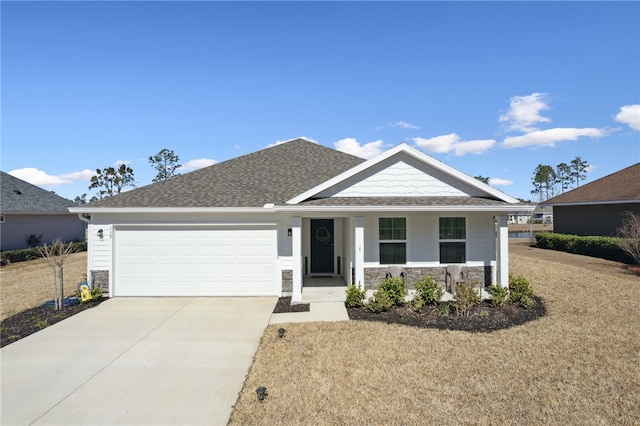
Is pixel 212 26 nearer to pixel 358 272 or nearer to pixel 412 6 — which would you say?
pixel 412 6

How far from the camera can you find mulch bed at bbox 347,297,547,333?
7633mm

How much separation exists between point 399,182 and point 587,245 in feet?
54.4

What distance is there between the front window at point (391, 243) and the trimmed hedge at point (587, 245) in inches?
562

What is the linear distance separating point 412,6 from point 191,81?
9571mm

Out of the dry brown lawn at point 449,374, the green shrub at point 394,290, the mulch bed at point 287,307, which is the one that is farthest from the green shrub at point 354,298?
the dry brown lawn at point 449,374

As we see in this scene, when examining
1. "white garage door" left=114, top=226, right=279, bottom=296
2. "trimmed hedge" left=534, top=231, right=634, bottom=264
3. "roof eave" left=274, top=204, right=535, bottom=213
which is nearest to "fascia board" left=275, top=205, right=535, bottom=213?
"roof eave" left=274, top=204, right=535, bottom=213

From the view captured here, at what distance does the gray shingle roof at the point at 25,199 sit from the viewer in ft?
67.9

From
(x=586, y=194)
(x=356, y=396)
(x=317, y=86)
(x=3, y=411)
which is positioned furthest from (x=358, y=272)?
(x=586, y=194)

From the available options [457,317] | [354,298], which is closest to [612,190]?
[457,317]

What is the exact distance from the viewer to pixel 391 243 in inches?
428

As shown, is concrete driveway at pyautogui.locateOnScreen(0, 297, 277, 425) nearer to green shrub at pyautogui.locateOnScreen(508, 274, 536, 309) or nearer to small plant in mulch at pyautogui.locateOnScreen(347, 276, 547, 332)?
small plant in mulch at pyautogui.locateOnScreen(347, 276, 547, 332)

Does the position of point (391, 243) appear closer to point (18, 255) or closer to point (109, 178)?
point (18, 255)

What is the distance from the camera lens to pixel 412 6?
40.2ft

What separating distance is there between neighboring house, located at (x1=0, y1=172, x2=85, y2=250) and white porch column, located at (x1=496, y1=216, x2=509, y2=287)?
21662 mm
